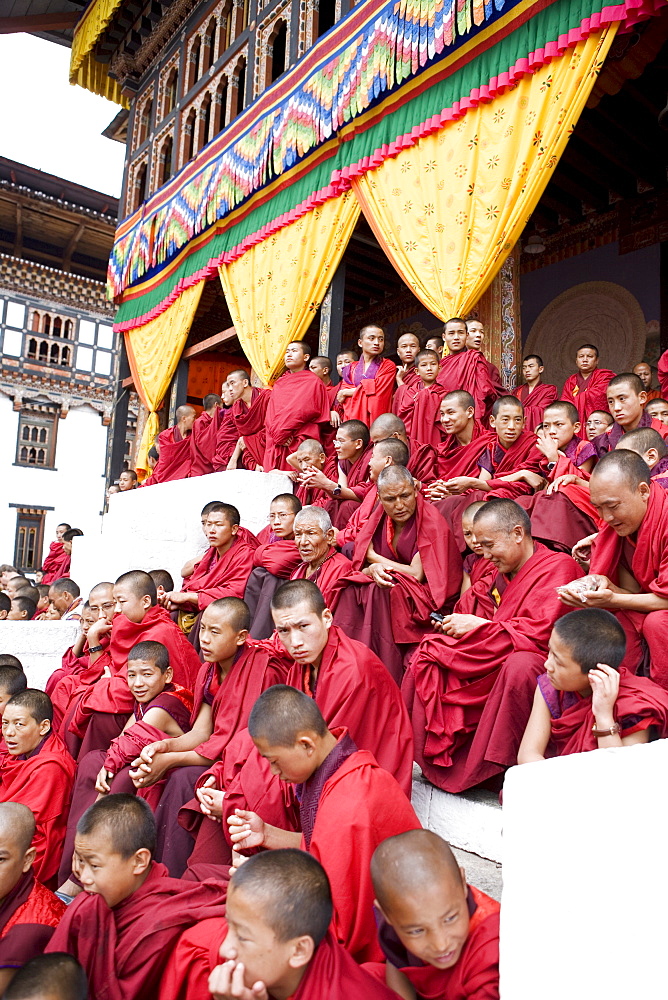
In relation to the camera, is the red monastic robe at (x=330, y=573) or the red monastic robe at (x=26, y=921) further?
the red monastic robe at (x=330, y=573)

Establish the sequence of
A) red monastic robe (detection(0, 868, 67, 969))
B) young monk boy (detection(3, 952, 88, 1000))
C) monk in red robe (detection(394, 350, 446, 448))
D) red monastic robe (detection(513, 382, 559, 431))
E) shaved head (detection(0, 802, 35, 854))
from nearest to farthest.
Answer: young monk boy (detection(3, 952, 88, 1000))
red monastic robe (detection(0, 868, 67, 969))
shaved head (detection(0, 802, 35, 854))
monk in red robe (detection(394, 350, 446, 448))
red monastic robe (detection(513, 382, 559, 431))

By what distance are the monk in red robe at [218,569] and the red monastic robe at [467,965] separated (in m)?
2.81

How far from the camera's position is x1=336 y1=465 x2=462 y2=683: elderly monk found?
3357mm

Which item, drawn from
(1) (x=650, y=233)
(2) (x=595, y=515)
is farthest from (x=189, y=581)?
(1) (x=650, y=233)

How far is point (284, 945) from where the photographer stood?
4.81 feet

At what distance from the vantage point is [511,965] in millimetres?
1356

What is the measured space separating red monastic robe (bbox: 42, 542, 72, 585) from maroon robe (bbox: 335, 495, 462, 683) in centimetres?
566

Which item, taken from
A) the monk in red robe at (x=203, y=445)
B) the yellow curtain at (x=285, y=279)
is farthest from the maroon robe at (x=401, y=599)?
the yellow curtain at (x=285, y=279)

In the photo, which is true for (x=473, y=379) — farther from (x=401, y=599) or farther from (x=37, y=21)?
(x=37, y=21)

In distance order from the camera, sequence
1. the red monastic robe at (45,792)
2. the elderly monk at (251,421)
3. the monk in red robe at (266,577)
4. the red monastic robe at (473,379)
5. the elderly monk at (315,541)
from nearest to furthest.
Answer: the red monastic robe at (45,792) → the elderly monk at (315,541) → the monk in red robe at (266,577) → the red monastic robe at (473,379) → the elderly monk at (251,421)

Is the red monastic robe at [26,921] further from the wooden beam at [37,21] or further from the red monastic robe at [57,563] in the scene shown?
the wooden beam at [37,21]

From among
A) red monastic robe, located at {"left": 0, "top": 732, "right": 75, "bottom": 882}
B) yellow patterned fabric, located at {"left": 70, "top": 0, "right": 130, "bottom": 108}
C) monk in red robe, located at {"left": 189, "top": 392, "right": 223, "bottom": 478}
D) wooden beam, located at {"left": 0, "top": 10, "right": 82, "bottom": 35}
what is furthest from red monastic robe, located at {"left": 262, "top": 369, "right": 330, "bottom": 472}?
wooden beam, located at {"left": 0, "top": 10, "right": 82, "bottom": 35}

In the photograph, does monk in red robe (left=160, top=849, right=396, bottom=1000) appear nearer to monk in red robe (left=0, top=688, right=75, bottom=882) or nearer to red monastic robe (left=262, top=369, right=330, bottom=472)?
monk in red robe (left=0, top=688, right=75, bottom=882)

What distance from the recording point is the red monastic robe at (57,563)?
834 centimetres
